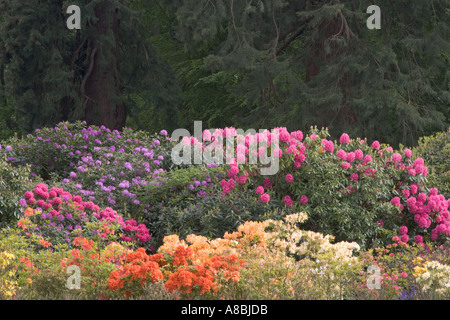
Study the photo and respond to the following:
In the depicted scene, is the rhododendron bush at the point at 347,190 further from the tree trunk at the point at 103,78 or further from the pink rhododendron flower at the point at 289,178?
the tree trunk at the point at 103,78

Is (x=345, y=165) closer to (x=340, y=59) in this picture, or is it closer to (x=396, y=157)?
(x=396, y=157)

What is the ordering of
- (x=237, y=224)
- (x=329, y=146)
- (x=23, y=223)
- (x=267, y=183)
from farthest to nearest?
(x=329, y=146) → (x=267, y=183) → (x=237, y=224) → (x=23, y=223)

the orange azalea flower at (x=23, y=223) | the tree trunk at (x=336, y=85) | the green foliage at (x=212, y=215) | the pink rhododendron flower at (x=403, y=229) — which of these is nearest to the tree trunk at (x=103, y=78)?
the tree trunk at (x=336, y=85)

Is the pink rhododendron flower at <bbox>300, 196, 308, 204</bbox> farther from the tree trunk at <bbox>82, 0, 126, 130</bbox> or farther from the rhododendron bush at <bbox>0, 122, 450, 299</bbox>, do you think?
the tree trunk at <bbox>82, 0, 126, 130</bbox>

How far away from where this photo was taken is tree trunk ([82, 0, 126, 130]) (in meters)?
14.1

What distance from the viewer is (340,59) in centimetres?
1262

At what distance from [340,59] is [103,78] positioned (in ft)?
16.3

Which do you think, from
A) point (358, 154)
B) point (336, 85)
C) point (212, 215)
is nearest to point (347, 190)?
point (358, 154)

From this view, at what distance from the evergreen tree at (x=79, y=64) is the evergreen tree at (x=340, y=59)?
1.60m

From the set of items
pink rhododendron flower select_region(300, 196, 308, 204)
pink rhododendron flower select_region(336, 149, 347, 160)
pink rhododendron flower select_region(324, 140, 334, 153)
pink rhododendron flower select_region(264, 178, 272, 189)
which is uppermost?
pink rhododendron flower select_region(324, 140, 334, 153)

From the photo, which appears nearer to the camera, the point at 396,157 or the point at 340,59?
the point at 396,157

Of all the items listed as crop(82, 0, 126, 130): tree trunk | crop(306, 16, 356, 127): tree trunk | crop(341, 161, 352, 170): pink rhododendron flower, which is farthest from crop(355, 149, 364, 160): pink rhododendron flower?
crop(82, 0, 126, 130): tree trunk

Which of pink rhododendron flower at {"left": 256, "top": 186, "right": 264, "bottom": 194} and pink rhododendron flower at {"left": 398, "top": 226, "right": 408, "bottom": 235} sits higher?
pink rhododendron flower at {"left": 256, "top": 186, "right": 264, "bottom": 194}

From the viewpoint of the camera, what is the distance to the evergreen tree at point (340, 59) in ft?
40.6
